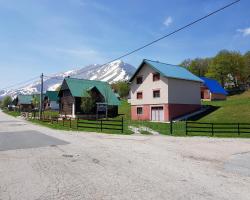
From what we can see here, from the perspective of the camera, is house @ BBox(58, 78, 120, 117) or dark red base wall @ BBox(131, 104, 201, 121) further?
house @ BBox(58, 78, 120, 117)

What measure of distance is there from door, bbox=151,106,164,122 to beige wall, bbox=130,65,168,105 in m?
0.99

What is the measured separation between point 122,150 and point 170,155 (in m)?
2.68

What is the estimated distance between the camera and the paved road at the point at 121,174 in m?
7.51

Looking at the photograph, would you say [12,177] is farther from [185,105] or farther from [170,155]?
[185,105]

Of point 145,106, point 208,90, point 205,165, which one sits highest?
point 208,90

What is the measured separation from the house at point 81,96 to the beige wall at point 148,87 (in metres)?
8.47

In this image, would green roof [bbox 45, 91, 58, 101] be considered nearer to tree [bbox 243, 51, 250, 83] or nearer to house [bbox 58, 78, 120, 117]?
house [bbox 58, 78, 120, 117]

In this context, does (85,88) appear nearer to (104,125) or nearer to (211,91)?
(104,125)

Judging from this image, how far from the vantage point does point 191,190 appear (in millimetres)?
7879

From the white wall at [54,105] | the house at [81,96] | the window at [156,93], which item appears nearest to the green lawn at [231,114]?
the window at [156,93]

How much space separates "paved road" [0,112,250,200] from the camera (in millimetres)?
7508

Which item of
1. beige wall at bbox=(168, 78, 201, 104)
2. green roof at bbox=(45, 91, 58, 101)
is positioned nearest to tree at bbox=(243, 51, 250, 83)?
beige wall at bbox=(168, 78, 201, 104)

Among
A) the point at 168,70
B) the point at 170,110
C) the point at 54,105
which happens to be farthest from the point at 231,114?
the point at 54,105

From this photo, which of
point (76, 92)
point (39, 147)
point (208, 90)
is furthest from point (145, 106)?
point (39, 147)
